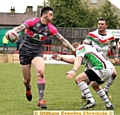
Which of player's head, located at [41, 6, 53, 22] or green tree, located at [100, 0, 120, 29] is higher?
player's head, located at [41, 6, 53, 22]

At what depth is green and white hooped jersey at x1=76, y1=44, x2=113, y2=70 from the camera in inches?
398

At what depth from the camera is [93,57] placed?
10.2m

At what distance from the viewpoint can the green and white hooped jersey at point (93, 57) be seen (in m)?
10.1

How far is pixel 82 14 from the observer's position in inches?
2940

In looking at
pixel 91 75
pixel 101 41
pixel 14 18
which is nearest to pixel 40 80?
pixel 91 75

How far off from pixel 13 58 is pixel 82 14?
3711 centimetres

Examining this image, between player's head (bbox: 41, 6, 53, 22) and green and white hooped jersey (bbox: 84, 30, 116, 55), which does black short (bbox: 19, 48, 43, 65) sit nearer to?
player's head (bbox: 41, 6, 53, 22)

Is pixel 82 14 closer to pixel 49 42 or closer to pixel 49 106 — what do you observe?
pixel 49 42

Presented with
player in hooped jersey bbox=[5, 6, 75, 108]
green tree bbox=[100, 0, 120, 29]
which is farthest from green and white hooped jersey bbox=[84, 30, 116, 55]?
green tree bbox=[100, 0, 120, 29]

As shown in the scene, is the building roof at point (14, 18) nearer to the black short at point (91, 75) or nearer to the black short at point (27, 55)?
the black short at point (27, 55)

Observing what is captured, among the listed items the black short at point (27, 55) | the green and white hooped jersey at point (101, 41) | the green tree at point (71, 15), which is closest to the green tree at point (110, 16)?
the green tree at point (71, 15)

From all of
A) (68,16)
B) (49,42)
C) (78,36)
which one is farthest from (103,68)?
(68,16)

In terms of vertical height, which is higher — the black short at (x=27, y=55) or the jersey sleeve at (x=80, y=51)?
the jersey sleeve at (x=80, y=51)

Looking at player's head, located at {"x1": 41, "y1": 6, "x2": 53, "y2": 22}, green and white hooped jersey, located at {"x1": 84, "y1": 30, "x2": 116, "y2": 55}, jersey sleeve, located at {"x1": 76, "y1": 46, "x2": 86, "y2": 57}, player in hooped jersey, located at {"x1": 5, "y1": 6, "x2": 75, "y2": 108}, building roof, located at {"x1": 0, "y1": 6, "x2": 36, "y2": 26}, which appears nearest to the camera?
jersey sleeve, located at {"x1": 76, "y1": 46, "x2": 86, "y2": 57}
